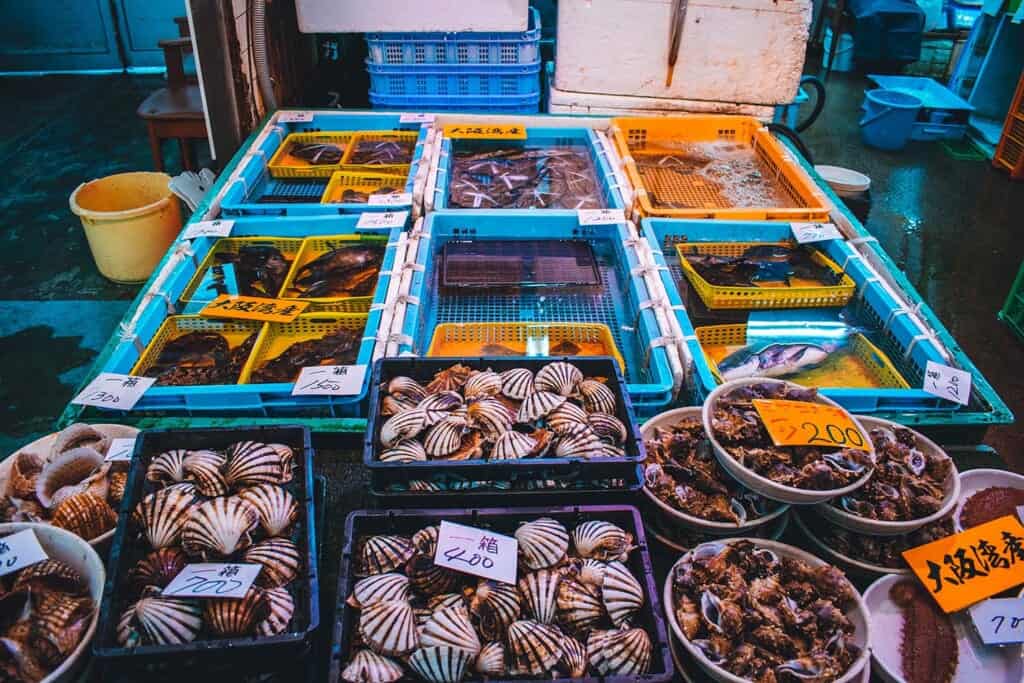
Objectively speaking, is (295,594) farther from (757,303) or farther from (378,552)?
(757,303)

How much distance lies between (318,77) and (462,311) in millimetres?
2972

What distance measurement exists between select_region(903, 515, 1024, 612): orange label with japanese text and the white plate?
0.07 m

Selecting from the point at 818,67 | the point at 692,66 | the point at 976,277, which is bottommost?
the point at 976,277

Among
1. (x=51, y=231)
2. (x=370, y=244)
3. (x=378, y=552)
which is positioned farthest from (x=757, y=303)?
(x=51, y=231)

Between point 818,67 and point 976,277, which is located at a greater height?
point 818,67

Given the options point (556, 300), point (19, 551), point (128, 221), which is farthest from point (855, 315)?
point (128, 221)

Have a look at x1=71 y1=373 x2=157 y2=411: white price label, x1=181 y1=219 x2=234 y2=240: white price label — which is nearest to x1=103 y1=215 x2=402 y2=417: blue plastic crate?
x1=71 y1=373 x2=157 y2=411: white price label

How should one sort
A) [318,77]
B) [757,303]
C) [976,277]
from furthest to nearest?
1. [976,277]
2. [318,77]
3. [757,303]

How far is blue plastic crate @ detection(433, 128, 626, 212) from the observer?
3.28 metres

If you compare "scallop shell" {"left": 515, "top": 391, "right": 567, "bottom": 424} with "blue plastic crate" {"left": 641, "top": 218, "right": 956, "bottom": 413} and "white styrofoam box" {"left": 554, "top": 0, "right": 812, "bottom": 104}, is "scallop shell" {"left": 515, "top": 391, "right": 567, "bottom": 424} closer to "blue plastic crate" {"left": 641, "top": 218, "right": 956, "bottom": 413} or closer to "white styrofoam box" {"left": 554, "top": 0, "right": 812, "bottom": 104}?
"blue plastic crate" {"left": 641, "top": 218, "right": 956, "bottom": 413}

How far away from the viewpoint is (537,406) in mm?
1701

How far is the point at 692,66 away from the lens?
3.91 meters

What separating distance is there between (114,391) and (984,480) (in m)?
2.51

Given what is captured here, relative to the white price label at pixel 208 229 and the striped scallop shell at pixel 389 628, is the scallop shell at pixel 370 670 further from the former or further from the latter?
the white price label at pixel 208 229
